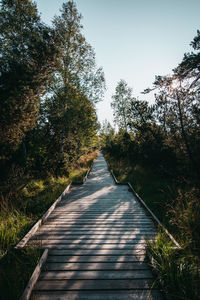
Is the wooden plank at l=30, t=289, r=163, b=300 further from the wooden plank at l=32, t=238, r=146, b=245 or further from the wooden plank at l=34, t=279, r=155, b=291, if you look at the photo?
the wooden plank at l=32, t=238, r=146, b=245

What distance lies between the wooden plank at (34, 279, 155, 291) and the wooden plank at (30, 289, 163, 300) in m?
0.05

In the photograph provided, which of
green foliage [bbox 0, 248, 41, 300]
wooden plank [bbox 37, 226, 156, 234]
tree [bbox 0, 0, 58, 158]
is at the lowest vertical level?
wooden plank [bbox 37, 226, 156, 234]

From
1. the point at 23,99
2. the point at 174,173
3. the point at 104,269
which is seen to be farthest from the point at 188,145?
the point at 23,99

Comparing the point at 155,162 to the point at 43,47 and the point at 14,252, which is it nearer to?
the point at 14,252

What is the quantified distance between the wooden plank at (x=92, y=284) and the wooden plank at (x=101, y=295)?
46 mm

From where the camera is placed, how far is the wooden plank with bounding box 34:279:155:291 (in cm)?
196

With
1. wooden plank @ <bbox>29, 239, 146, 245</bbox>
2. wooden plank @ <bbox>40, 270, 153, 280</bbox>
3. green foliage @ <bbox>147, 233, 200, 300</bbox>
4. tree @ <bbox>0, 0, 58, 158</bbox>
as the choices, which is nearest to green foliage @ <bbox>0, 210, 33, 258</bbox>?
wooden plank @ <bbox>29, 239, 146, 245</bbox>

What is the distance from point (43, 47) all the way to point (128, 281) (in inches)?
376

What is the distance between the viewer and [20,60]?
6.85m

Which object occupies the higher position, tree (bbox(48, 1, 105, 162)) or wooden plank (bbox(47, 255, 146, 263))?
tree (bbox(48, 1, 105, 162))

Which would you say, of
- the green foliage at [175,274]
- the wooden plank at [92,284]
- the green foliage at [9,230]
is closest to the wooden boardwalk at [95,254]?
the wooden plank at [92,284]

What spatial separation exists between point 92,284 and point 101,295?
0.20 meters

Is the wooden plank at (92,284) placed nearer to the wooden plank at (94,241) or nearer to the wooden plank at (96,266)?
the wooden plank at (96,266)

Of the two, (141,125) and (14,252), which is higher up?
(141,125)
